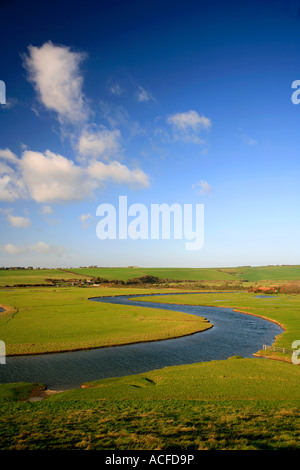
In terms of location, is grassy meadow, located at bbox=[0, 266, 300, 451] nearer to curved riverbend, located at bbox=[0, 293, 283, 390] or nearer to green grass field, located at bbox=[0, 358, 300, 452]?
green grass field, located at bbox=[0, 358, 300, 452]

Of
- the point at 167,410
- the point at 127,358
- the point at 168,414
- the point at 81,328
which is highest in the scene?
the point at 168,414

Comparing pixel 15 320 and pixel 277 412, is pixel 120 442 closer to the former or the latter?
pixel 277 412

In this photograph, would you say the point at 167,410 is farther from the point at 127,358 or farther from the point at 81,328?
the point at 81,328

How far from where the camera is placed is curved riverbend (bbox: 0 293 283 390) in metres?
31.2

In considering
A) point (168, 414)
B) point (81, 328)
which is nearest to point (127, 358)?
point (81, 328)

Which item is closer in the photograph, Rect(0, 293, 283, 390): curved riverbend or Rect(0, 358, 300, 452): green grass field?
Rect(0, 358, 300, 452): green grass field

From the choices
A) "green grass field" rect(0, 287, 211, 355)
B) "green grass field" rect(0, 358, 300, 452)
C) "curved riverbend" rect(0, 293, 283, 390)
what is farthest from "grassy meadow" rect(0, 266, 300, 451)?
"curved riverbend" rect(0, 293, 283, 390)

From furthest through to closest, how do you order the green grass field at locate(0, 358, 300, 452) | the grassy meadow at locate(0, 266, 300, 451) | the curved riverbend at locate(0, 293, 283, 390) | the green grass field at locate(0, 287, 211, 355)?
1. the green grass field at locate(0, 287, 211, 355)
2. the curved riverbend at locate(0, 293, 283, 390)
3. the grassy meadow at locate(0, 266, 300, 451)
4. the green grass field at locate(0, 358, 300, 452)

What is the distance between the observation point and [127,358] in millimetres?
37906

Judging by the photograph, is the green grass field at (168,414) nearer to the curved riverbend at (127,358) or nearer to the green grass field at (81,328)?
the curved riverbend at (127,358)

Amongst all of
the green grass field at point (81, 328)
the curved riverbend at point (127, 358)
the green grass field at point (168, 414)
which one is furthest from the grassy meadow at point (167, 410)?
the curved riverbend at point (127, 358)

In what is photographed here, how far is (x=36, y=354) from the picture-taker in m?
38.9

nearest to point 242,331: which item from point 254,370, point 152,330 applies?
point 152,330
